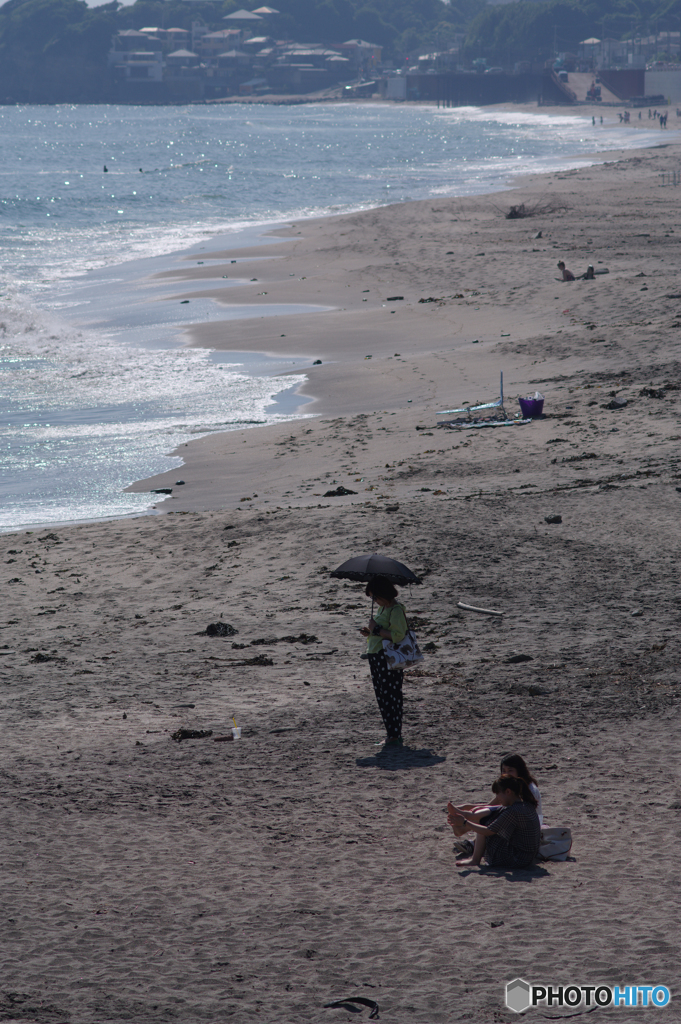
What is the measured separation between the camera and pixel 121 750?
6832 millimetres

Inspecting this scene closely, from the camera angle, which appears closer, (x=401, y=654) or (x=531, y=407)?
(x=401, y=654)

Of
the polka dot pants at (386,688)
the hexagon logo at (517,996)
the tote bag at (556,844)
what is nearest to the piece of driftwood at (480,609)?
the polka dot pants at (386,688)

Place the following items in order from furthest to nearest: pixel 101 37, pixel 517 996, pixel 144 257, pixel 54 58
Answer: pixel 101 37
pixel 54 58
pixel 144 257
pixel 517 996

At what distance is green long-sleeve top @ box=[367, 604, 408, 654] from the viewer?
6.70 meters

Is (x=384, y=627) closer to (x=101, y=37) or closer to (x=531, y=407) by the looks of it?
(x=531, y=407)

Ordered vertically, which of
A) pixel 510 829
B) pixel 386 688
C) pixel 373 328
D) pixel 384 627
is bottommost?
pixel 510 829

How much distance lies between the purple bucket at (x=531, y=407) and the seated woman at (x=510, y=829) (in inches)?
359

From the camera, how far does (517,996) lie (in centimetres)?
428

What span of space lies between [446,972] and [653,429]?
9.55 meters

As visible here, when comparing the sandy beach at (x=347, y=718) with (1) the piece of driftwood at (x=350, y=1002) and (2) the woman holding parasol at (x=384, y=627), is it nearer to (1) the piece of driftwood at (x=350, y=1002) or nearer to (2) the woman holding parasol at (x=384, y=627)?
(1) the piece of driftwood at (x=350, y=1002)

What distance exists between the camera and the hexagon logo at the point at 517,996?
423 cm

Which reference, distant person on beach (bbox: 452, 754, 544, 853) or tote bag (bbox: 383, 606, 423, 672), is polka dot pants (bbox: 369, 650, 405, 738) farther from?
distant person on beach (bbox: 452, 754, 544, 853)

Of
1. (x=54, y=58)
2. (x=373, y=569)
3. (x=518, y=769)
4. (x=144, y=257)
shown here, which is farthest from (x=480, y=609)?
(x=54, y=58)

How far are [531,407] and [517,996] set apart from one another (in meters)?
10.4
